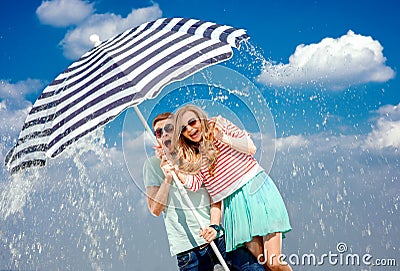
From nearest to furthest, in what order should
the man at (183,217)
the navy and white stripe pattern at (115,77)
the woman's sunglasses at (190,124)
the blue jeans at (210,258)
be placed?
the woman's sunglasses at (190,124)
the navy and white stripe pattern at (115,77)
the man at (183,217)
the blue jeans at (210,258)

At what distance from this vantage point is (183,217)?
4.43 m

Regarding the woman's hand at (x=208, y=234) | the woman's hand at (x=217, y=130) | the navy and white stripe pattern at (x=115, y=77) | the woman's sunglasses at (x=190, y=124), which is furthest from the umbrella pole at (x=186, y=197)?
the woman's hand at (x=217, y=130)

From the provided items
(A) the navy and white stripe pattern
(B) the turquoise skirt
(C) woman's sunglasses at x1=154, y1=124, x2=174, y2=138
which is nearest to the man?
(C) woman's sunglasses at x1=154, y1=124, x2=174, y2=138

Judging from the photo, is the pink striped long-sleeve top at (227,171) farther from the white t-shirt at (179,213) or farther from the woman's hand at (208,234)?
the woman's hand at (208,234)

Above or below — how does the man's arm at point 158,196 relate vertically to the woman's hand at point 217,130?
below

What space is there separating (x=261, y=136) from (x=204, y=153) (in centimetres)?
46

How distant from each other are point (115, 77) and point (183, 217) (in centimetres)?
124

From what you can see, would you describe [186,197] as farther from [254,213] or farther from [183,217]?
[254,213]

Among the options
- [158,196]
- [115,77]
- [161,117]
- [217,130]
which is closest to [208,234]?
[158,196]

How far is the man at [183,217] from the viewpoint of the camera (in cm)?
422

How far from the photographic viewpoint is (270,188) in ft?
14.2

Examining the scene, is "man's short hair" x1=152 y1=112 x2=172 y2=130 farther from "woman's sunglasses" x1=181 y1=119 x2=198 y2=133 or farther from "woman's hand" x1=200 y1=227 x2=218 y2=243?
"woman's hand" x1=200 y1=227 x2=218 y2=243

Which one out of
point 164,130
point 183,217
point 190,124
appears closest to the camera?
point 190,124

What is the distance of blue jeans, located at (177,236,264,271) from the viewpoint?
14.2 ft
